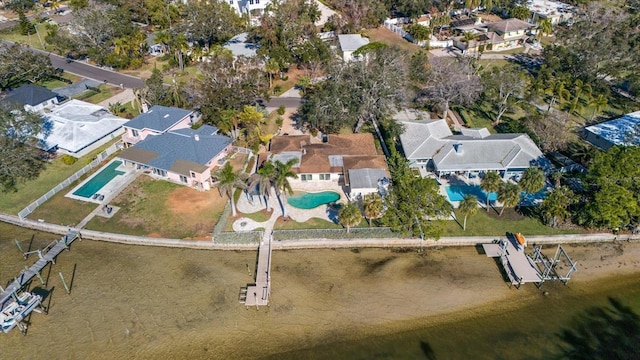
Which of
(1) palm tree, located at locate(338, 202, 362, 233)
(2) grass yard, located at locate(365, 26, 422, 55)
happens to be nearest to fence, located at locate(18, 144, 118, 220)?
(1) palm tree, located at locate(338, 202, 362, 233)

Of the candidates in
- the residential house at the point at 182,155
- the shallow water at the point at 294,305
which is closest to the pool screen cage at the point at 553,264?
the shallow water at the point at 294,305

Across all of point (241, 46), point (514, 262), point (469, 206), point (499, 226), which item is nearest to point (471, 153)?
point (499, 226)

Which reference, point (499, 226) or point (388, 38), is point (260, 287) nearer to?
point (499, 226)

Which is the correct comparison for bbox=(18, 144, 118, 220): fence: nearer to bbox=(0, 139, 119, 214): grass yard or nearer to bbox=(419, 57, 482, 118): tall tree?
bbox=(0, 139, 119, 214): grass yard

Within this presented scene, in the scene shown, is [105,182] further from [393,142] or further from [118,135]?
[393,142]

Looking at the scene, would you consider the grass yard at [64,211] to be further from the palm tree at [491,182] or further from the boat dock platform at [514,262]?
the boat dock platform at [514,262]
